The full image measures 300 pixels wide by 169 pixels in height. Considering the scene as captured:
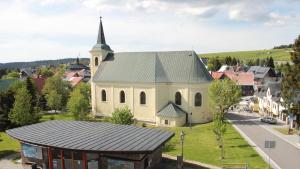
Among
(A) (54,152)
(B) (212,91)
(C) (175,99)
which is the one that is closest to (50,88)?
(C) (175,99)

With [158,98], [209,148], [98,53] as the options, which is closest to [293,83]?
[209,148]

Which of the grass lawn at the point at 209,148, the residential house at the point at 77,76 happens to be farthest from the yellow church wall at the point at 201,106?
the residential house at the point at 77,76

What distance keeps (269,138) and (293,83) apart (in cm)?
834

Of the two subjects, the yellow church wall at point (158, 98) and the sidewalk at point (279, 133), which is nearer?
the sidewalk at point (279, 133)

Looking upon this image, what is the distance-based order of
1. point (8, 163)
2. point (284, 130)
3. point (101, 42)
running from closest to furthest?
point (8, 163)
point (284, 130)
point (101, 42)

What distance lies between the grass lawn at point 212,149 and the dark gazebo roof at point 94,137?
7.82 meters

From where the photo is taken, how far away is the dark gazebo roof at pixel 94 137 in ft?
77.2

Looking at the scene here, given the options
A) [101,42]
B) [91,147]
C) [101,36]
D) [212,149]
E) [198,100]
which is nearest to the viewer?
[91,147]

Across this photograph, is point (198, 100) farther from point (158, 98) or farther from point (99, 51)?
point (99, 51)

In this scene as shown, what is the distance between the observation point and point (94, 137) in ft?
86.6

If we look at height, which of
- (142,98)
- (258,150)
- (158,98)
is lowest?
(258,150)

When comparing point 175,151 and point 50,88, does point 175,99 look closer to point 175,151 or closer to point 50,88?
point 175,151

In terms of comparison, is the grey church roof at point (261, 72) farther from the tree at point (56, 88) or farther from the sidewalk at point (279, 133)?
the tree at point (56, 88)

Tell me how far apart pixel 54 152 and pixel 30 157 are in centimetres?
362
